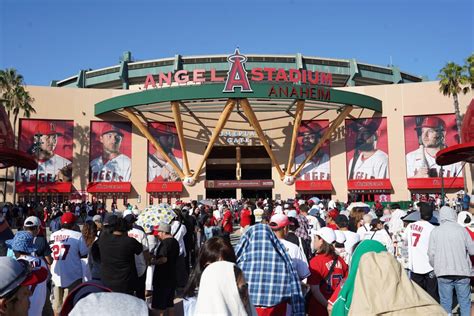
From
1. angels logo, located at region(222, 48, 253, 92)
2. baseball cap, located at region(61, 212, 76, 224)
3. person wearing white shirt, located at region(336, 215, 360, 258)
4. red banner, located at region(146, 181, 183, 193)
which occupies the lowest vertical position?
person wearing white shirt, located at region(336, 215, 360, 258)

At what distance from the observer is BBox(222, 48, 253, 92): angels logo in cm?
3288

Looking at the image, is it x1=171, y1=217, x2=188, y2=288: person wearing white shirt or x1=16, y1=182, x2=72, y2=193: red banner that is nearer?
x1=171, y1=217, x2=188, y2=288: person wearing white shirt

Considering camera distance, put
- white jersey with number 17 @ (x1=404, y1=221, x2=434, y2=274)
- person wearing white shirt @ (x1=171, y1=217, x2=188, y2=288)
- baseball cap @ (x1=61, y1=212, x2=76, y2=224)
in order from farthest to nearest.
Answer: person wearing white shirt @ (x1=171, y1=217, x2=188, y2=288) → baseball cap @ (x1=61, y1=212, x2=76, y2=224) → white jersey with number 17 @ (x1=404, y1=221, x2=434, y2=274)

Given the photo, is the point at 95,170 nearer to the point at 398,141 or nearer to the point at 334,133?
the point at 334,133

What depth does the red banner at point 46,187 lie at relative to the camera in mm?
39603

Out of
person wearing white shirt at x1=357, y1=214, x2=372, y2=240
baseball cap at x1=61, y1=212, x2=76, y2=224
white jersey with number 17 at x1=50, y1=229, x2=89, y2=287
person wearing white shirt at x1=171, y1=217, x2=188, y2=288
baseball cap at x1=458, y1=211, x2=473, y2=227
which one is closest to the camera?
white jersey with number 17 at x1=50, y1=229, x2=89, y2=287

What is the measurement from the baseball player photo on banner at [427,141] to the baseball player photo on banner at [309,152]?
7538 millimetres

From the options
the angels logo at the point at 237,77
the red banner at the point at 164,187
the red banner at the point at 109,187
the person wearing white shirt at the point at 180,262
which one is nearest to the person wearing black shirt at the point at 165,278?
the person wearing white shirt at the point at 180,262

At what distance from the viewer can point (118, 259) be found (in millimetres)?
5605

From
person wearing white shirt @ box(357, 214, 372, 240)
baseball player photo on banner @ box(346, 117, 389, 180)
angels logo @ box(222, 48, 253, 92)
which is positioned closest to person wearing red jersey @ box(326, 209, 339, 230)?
person wearing white shirt @ box(357, 214, 372, 240)

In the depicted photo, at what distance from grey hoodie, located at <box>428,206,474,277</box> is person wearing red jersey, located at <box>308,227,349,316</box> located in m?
1.66

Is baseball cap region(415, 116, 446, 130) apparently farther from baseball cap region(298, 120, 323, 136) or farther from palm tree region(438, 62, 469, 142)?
baseball cap region(298, 120, 323, 136)

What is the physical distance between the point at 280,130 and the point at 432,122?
1445 centimetres

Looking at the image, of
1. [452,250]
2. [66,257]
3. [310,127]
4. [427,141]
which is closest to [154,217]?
[66,257]
